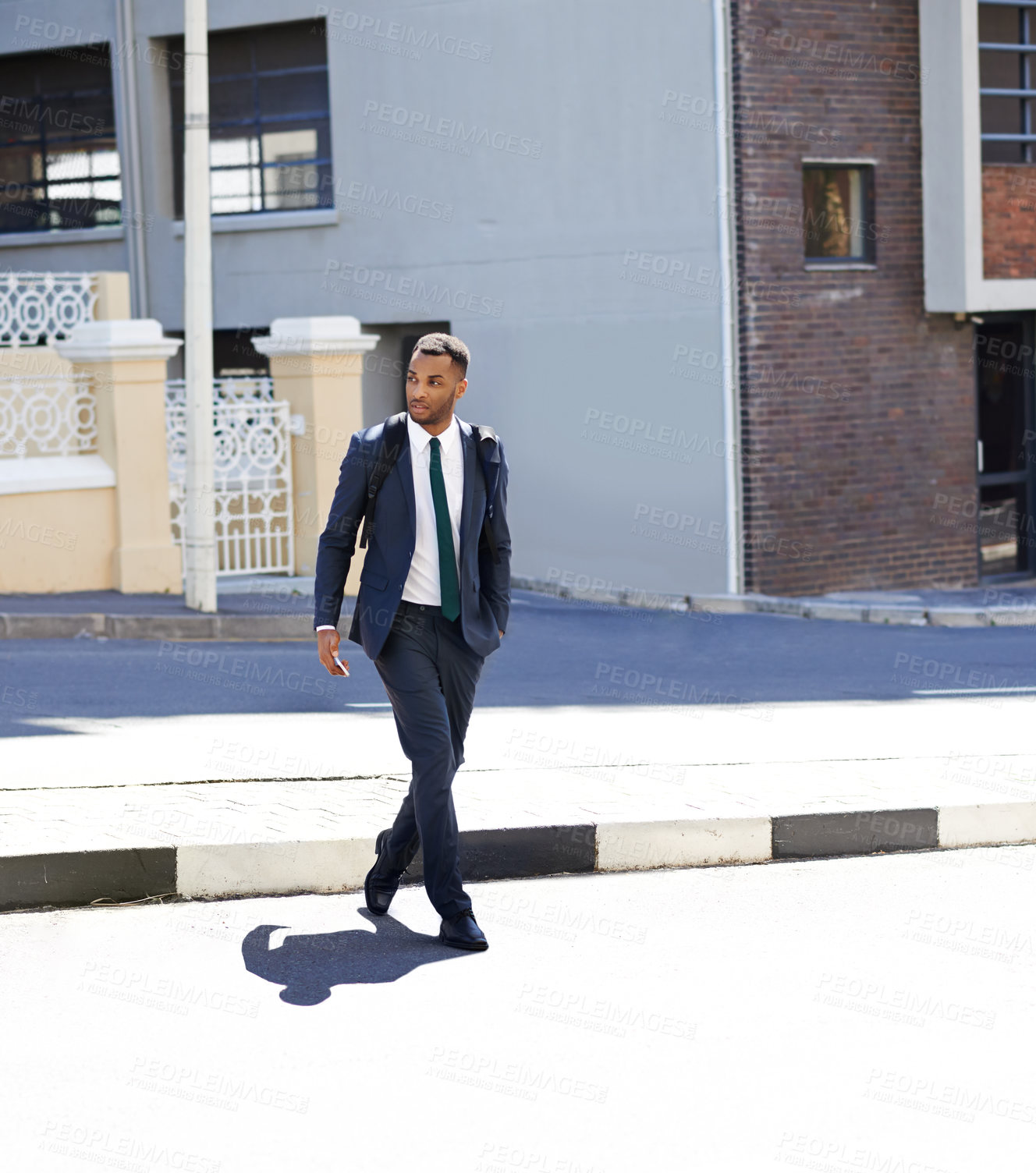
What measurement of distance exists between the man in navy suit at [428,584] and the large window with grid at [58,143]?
54.8 ft

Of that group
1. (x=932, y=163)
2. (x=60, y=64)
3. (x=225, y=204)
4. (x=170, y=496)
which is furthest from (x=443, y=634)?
(x=60, y=64)

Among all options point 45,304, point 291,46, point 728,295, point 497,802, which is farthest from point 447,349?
point 291,46

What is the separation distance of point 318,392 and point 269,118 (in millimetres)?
6704

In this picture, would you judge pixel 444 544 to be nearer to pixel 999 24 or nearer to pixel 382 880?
pixel 382 880

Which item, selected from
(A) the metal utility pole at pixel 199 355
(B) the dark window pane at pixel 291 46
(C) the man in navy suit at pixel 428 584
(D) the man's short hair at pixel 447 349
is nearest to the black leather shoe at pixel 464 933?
(C) the man in navy suit at pixel 428 584

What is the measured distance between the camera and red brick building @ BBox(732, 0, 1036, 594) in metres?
16.3

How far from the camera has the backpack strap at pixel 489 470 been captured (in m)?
5.47

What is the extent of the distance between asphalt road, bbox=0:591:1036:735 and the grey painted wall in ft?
9.55

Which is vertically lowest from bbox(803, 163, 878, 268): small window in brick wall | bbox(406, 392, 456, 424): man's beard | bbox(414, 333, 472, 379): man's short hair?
bbox(406, 392, 456, 424): man's beard

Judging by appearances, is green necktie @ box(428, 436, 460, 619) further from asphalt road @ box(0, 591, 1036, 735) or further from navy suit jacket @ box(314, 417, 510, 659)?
asphalt road @ box(0, 591, 1036, 735)

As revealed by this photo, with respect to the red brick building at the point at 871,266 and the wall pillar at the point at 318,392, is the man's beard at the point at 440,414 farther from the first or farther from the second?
the red brick building at the point at 871,266

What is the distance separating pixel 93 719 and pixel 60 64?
48.3ft

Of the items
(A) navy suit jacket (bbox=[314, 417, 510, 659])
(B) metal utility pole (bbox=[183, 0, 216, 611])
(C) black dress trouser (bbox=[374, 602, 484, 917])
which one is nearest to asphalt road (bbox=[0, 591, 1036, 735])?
(B) metal utility pole (bbox=[183, 0, 216, 611])

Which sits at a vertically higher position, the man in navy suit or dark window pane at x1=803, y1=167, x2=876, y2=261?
dark window pane at x1=803, y1=167, x2=876, y2=261
